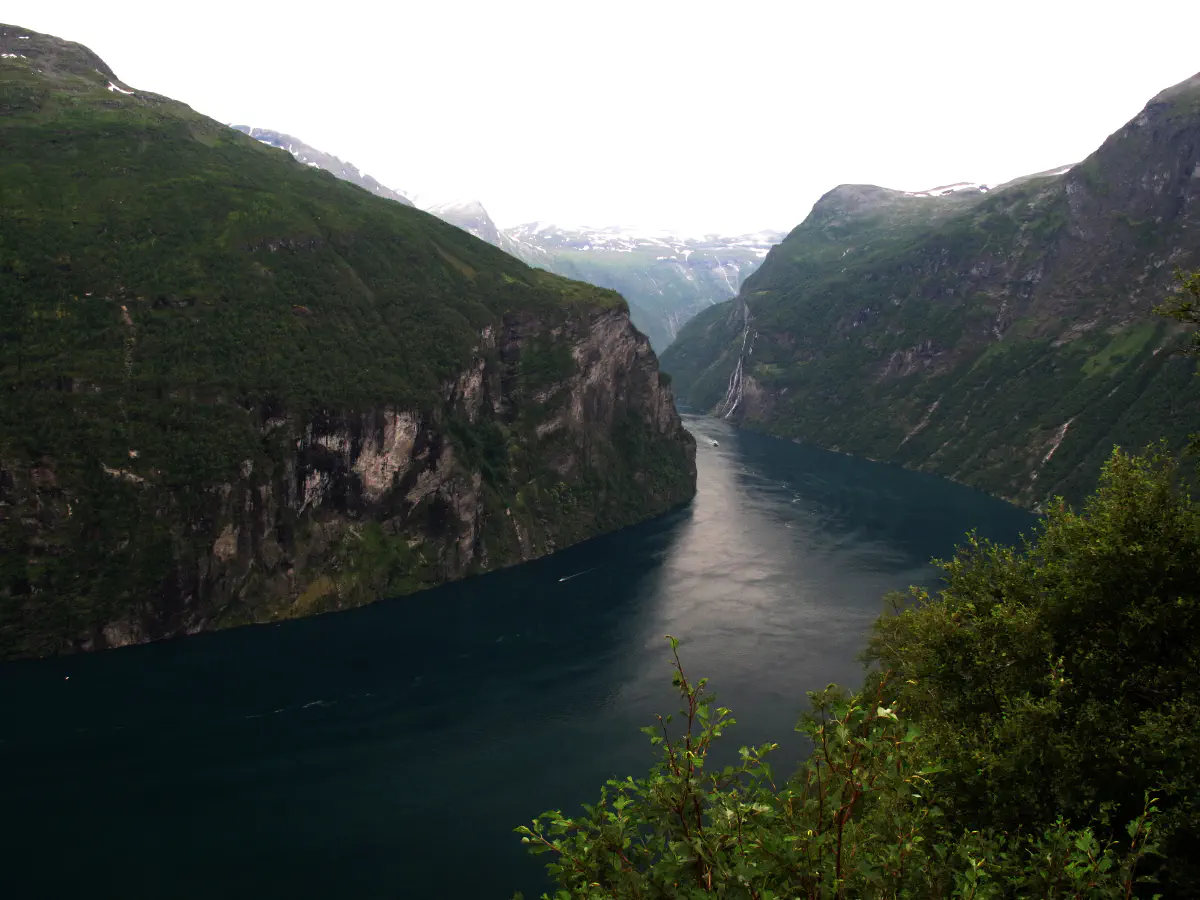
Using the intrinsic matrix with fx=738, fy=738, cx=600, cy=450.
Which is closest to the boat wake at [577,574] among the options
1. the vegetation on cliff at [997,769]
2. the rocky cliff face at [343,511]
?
the rocky cliff face at [343,511]

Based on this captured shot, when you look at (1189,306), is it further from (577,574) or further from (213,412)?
(213,412)

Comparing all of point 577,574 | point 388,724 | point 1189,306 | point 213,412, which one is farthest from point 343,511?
point 1189,306

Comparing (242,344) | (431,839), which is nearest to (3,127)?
(242,344)

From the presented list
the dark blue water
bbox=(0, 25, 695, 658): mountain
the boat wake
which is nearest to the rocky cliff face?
bbox=(0, 25, 695, 658): mountain

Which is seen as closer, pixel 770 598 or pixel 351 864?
pixel 351 864

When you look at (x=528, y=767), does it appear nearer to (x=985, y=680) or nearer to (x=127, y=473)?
(x=985, y=680)
